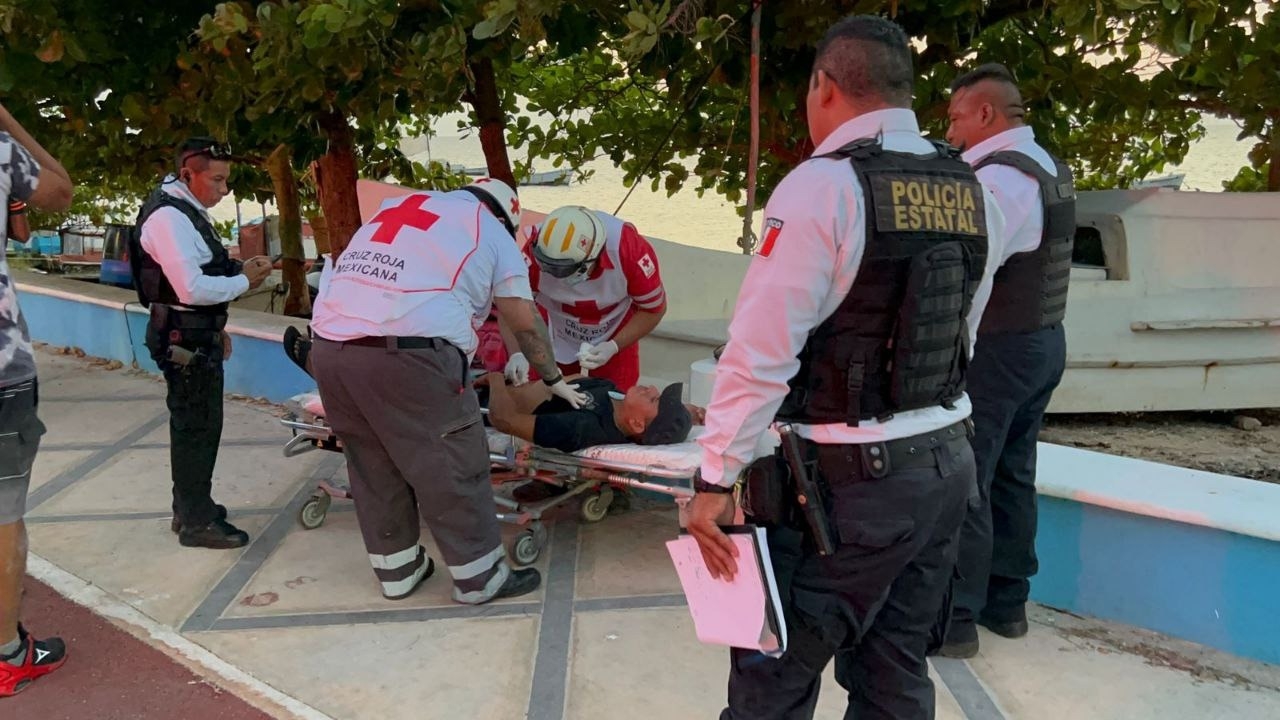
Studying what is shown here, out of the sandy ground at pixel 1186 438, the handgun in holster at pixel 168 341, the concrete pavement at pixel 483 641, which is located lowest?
the sandy ground at pixel 1186 438

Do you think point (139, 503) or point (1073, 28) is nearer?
point (1073, 28)

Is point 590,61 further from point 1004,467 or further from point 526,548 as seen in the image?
point 1004,467

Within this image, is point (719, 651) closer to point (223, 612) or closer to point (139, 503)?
point (223, 612)

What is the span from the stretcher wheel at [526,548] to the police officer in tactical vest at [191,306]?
125 centimetres

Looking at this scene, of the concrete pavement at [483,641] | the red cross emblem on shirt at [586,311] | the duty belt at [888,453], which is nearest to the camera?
the duty belt at [888,453]

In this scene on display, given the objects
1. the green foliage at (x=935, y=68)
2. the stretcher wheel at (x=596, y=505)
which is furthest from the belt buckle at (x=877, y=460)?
the stretcher wheel at (x=596, y=505)

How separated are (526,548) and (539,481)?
71 centimetres

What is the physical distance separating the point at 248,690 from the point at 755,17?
3.41 m

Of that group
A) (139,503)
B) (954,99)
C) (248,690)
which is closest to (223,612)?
(248,690)

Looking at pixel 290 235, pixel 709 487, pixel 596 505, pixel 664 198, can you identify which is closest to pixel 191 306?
pixel 596 505

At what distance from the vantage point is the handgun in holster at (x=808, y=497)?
2.10m

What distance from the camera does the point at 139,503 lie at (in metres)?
4.95

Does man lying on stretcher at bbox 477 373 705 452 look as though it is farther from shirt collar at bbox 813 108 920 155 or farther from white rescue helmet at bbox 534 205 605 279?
shirt collar at bbox 813 108 920 155

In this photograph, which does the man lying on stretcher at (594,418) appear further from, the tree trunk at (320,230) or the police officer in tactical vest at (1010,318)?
the tree trunk at (320,230)
